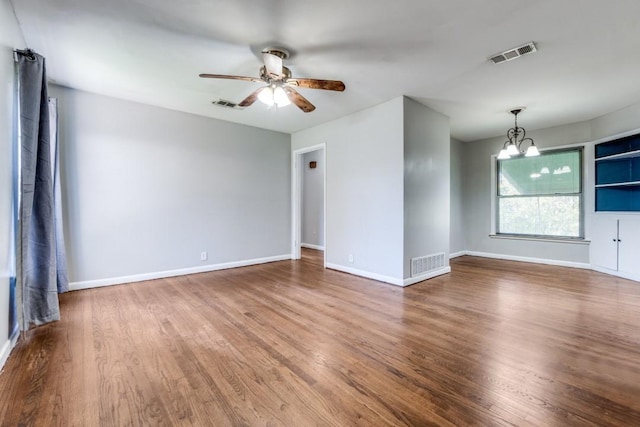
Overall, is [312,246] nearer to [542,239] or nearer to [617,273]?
[542,239]

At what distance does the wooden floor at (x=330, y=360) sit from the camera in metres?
1.60

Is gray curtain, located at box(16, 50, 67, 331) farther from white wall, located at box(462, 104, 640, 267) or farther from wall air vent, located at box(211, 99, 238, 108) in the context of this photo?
white wall, located at box(462, 104, 640, 267)

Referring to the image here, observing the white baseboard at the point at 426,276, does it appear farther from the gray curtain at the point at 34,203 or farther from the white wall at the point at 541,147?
the gray curtain at the point at 34,203

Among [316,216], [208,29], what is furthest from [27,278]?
[316,216]

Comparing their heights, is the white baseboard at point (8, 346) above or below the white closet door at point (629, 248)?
below

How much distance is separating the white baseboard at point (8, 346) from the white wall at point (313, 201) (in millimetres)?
5709

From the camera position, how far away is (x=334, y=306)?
3.28 meters

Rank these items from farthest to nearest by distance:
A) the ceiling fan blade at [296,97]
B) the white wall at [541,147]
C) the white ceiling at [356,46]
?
the white wall at [541,147]
the ceiling fan blade at [296,97]
the white ceiling at [356,46]

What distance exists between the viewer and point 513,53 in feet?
9.18

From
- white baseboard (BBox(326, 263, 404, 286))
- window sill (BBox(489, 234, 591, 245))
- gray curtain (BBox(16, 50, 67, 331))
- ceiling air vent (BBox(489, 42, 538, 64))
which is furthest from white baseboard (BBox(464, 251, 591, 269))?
gray curtain (BBox(16, 50, 67, 331))

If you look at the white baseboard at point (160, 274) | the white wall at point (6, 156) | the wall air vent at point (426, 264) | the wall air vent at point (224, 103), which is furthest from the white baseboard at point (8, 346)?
the wall air vent at point (426, 264)

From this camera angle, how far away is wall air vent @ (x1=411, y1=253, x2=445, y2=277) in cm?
423

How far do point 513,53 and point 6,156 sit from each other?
4.40 meters

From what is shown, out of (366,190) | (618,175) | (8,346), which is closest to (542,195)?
(618,175)
